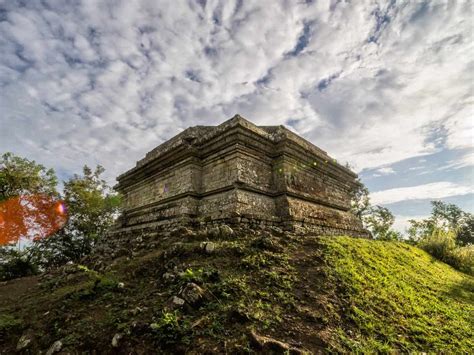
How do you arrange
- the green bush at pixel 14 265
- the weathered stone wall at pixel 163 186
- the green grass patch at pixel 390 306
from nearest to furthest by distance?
1. the green grass patch at pixel 390 306
2. the weathered stone wall at pixel 163 186
3. the green bush at pixel 14 265

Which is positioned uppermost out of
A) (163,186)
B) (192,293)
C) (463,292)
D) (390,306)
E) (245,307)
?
(163,186)

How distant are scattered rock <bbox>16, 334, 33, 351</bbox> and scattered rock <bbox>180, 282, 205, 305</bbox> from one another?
150 cm

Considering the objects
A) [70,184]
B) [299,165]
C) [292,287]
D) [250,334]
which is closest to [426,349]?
[292,287]

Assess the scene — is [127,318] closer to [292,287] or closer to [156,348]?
[156,348]

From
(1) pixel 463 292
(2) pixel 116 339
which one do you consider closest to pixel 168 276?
(2) pixel 116 339

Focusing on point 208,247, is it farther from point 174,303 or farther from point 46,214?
point 46,214

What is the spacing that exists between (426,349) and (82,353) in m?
2.99

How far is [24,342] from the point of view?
241 centimetres

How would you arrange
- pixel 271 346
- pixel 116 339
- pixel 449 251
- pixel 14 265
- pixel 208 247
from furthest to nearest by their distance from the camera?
pixel 14 265, pixel 449 251, pixel 208 247, pixel 116 339, pixel 271 346

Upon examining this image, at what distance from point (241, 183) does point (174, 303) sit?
296cm

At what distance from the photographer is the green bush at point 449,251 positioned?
24.5ft

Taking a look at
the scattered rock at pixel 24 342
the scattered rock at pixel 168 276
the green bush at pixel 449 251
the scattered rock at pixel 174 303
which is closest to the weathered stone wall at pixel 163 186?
the scattered rock at pixel 168 276

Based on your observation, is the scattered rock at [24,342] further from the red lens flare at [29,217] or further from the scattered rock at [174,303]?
the red lens flare at [29,217]

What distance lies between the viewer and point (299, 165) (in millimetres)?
6137
